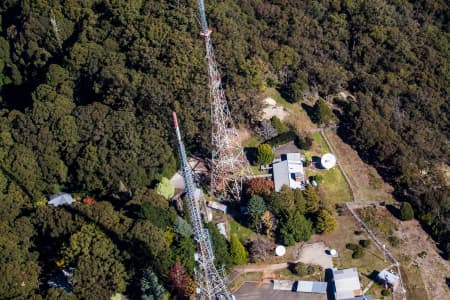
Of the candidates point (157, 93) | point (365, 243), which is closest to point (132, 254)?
point (157, 93)

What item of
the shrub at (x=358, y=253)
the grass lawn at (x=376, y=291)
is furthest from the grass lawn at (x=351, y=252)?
the grass lawn at (x=376, y=291)

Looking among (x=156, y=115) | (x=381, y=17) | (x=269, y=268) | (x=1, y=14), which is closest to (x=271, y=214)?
(x=269, y=268)

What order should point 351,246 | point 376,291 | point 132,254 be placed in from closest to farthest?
point 132,254 < point 376,291 < point 351,246

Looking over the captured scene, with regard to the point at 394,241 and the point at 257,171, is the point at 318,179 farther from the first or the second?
the point at 394,241

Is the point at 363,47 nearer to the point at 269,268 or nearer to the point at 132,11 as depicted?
the point at 132,11

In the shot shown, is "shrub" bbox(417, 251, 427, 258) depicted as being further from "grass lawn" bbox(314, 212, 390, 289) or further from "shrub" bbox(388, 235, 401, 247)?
"grass lawn" bbox(314, 212, 390, 289)

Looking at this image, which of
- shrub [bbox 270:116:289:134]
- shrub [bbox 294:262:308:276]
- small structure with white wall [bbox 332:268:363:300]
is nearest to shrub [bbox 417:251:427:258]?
small structure with white wall [bbox 332:268:363:300]

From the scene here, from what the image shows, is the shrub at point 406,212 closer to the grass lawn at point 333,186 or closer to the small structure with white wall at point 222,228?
the grass lawn at point 333,186
